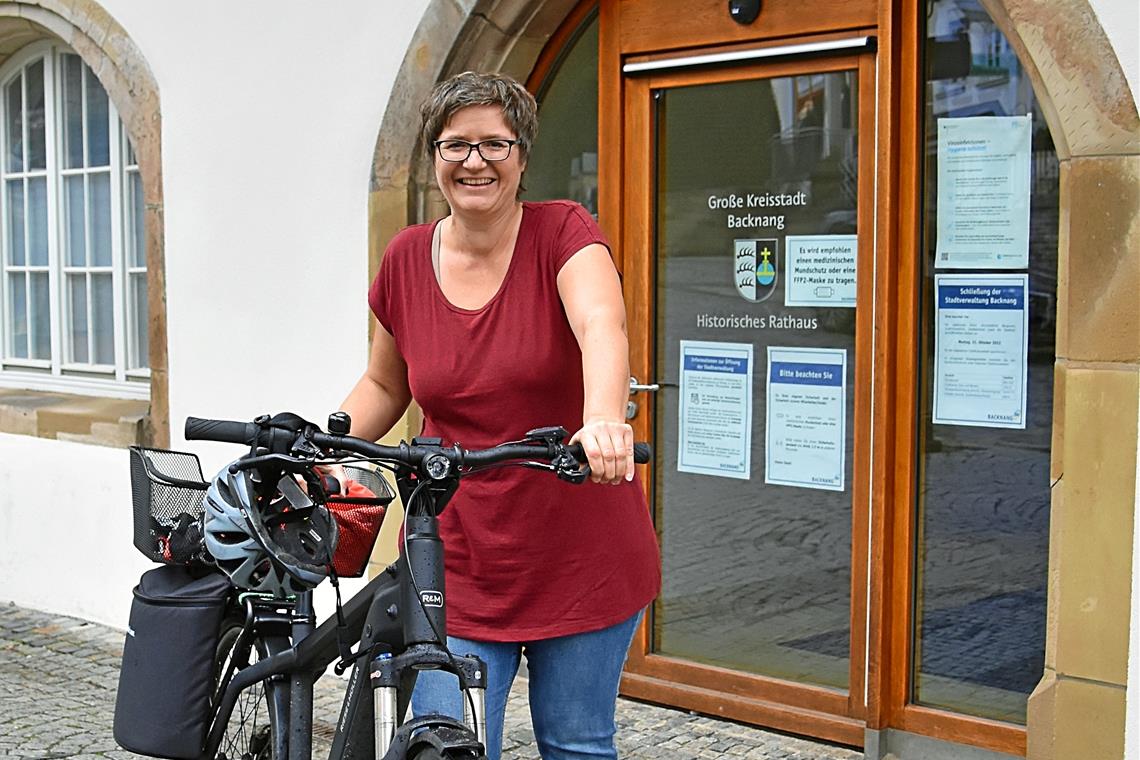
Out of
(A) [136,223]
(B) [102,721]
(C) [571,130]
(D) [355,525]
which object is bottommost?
(B) [102,721]

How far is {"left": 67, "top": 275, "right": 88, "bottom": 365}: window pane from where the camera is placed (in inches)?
325

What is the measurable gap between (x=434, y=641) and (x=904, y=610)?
289 cm

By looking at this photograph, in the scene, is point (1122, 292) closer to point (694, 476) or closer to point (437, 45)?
point (694, 476)

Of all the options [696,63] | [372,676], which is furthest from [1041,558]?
[372,676]

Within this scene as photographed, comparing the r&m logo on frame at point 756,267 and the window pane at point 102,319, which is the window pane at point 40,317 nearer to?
the window pane at point 102,319

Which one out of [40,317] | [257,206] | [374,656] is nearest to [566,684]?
[374,656]

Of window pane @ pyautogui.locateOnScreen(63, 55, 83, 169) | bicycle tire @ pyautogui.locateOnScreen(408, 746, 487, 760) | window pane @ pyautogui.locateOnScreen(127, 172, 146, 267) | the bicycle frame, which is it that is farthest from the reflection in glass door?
window pane @ pyautogui.locateOnScreen(63, 55, 83, 169)

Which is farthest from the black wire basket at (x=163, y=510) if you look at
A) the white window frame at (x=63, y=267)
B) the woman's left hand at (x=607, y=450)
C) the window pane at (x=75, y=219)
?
the window pane at (x=75, y=219)

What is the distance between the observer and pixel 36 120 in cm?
836

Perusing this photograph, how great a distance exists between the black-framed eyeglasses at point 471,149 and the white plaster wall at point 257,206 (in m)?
3.30

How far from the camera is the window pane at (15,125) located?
8.47 m

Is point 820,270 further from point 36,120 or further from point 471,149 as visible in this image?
point 36,120

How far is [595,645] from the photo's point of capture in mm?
3145

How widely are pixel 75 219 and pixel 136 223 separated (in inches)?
21.4
